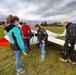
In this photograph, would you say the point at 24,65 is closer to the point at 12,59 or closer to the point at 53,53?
the point at 12,59

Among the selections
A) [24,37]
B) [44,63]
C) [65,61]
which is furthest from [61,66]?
[24,37]

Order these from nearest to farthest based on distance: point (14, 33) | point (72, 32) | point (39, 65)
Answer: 1. point (14, 33)
2. point (72, 32)
3. point (39, 65)

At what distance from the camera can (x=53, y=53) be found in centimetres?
695

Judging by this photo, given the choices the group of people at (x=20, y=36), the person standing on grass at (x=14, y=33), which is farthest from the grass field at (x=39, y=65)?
the person standing on grass at (x=14, y=33)

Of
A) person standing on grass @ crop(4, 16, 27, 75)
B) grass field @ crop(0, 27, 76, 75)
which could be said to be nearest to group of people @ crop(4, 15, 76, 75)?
person standing on grass @ crop(4, 16, 27, 75)

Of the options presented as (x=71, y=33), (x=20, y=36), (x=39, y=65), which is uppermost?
(x=20, y=36)

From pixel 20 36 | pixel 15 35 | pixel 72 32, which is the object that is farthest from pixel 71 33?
pixel 15 35

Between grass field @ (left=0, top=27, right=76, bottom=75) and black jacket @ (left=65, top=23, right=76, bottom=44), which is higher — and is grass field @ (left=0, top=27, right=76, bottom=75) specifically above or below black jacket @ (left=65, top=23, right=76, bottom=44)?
below

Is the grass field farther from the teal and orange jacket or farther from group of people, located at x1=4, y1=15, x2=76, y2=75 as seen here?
the teal and orange jacket

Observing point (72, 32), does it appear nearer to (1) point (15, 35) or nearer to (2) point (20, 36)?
(2) point (20, 36)

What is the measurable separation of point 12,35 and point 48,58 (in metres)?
2.86

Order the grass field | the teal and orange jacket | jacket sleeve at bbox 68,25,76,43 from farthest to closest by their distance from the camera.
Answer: the grass field, jacket sleeve at bbox 68,25,76,43, the teal and orange jacket

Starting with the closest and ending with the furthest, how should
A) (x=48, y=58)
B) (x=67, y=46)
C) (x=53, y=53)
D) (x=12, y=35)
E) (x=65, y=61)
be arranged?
(x=12, y=35), (x=67, y=46), (x=65, y=61), (x=48, y=58), (x=53, y=53)

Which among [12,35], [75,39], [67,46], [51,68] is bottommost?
[51,68]
